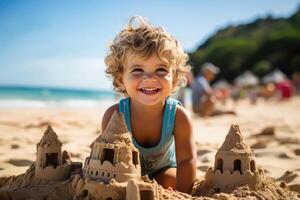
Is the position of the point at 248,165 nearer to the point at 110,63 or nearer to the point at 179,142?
the point at 179,142

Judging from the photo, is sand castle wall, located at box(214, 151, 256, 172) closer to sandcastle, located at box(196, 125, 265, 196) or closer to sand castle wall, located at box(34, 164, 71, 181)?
sandcastle, located at box(196, 125, 265, 196)

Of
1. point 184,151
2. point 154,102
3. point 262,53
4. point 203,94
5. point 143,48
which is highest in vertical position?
point 262,53

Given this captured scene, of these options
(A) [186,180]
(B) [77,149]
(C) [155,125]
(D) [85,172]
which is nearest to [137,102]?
(C) [155,125]

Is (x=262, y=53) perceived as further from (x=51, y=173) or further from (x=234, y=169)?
(x=51, y=173)

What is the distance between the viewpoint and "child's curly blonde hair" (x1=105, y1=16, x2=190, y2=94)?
11.1 ft

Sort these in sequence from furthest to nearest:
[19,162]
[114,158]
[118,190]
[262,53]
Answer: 1. [262,53]
2. [19,162]
3. [114,158]
4. [118,190]

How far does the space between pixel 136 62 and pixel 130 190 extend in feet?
4.23

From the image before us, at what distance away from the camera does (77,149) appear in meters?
5.38

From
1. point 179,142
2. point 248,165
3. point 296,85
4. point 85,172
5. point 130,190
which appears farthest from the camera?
point 296,85

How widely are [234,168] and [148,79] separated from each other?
1000 millimetres

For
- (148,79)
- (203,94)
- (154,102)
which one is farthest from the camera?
(203,94)

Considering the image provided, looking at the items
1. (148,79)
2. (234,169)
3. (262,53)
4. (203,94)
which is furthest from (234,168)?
(262,53)

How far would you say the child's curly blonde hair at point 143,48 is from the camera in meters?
3.37

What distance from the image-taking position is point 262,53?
49.0 metres
